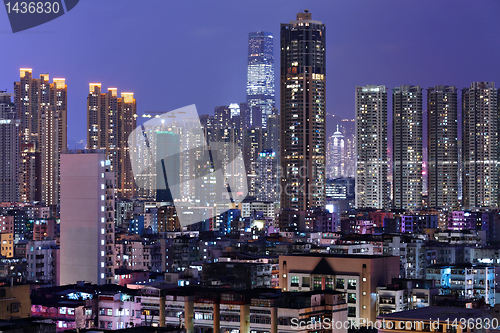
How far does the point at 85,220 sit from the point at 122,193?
38355 millimetres

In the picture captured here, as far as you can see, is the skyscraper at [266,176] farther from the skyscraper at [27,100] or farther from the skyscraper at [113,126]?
the skyscraper at [27,100]

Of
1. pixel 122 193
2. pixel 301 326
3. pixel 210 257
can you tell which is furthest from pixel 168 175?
pixel 301 326

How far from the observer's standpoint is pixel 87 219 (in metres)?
21.9

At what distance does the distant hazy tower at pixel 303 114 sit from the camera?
46.0 m

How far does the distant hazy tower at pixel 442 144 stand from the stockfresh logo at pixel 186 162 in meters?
11.7

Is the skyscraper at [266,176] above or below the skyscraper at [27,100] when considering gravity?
below

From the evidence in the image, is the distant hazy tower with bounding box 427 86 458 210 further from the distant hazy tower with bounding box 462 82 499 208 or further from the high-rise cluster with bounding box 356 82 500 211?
the distant hazy tower with bounding box 462 82 499 208

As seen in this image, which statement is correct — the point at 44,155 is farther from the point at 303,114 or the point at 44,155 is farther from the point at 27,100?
the point at 303,114

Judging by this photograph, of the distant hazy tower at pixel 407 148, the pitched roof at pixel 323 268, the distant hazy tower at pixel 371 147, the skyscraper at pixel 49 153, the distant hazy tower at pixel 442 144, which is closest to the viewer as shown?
the pitched roof at pixel 323 268

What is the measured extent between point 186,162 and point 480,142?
18.1m

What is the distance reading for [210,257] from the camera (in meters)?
28.7

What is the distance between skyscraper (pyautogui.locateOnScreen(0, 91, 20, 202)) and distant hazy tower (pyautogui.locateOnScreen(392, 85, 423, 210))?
23.2 meters

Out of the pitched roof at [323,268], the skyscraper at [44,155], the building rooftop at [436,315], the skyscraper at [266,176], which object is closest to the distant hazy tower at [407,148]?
the skyscraper at [266,176]

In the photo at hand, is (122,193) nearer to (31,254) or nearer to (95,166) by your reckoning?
(31,254)
